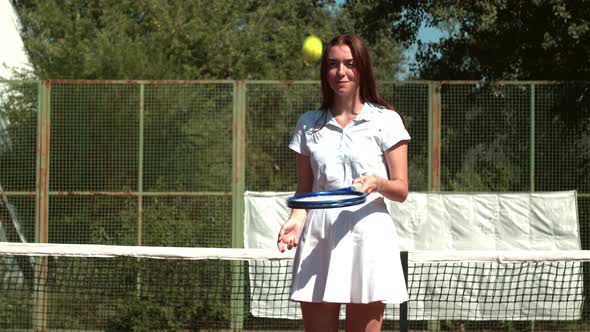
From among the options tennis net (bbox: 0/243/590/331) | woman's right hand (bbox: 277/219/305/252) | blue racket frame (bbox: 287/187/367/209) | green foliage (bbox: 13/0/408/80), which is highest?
green foliage (bbox: 13/0/408/80)

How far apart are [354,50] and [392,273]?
74 cm

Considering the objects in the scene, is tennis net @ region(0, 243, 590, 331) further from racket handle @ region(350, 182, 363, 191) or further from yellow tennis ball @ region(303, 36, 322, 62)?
racket handle @ region(350, 182, 363, 191)

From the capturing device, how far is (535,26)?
35.6 feet

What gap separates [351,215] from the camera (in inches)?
129

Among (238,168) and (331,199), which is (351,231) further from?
(238,168)

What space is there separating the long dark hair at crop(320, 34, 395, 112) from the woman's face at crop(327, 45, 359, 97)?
0.01 metres

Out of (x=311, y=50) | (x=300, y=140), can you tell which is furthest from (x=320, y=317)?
(x=311, y=50)

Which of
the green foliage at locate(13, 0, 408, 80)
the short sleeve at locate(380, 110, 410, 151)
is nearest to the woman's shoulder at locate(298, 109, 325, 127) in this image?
the short sleeve at locate(380, 110, 410, 151)

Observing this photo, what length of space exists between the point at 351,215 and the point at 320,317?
14.2 inches

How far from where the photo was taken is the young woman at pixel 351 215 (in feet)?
10.7

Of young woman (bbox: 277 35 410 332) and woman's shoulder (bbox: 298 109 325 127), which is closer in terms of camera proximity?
young woman (bbox: 277 35 410 332)

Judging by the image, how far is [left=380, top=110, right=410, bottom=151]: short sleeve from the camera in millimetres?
3316

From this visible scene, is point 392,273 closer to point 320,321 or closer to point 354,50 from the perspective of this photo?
point 320,321

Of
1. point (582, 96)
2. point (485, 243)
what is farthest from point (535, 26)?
point (485, 243)
